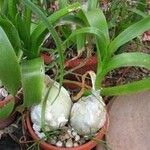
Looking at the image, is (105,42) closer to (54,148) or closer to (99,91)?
(99,91)

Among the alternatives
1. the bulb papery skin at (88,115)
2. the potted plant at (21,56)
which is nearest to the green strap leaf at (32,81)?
the potted plant at (21,56)

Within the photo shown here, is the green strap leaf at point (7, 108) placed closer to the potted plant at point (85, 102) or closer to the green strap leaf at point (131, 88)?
the potted plant at point (85, 102)

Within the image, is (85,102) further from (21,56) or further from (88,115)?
(21,56)

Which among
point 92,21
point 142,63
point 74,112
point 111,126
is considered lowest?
point 111,126

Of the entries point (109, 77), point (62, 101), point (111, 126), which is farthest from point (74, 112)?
point (109, 77)

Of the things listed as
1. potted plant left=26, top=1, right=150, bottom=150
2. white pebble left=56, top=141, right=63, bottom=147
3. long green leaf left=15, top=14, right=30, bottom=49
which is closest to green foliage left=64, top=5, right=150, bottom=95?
potted plant left=26, top=1, right=150, bottom=150

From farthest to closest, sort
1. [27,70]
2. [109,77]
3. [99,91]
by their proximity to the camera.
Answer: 1. [109,77]
2. [99,91]
3. [27,70]
